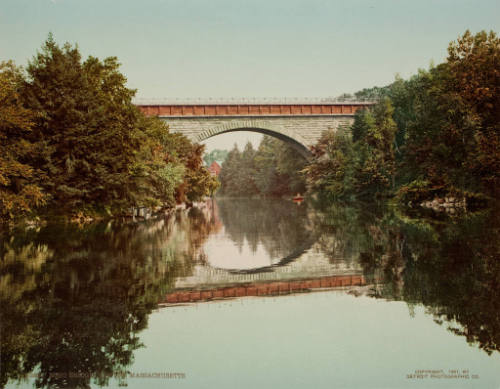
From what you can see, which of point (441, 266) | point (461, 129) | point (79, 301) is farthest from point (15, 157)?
point (461, 129)

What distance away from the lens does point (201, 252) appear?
1430 centimetres

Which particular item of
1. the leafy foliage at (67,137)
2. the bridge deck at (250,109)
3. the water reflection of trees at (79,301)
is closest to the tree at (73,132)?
the leafy foliage at (67,137)

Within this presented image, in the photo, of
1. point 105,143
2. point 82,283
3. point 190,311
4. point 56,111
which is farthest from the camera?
point 105,143

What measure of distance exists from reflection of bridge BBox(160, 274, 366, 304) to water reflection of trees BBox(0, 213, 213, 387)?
35 centimetres

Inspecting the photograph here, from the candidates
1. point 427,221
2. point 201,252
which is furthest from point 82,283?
point 427,221

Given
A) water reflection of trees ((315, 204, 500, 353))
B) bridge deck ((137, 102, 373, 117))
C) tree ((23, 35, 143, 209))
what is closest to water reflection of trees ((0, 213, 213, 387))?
water reflection of trees ((315, 204, 500, 353))

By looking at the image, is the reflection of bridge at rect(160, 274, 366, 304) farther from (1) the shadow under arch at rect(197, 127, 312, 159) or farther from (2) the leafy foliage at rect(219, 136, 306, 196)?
(2) the leafy foliage at rect(219, 136, 306, 196)

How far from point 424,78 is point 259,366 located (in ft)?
119

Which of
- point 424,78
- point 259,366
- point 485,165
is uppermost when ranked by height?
point 424,78

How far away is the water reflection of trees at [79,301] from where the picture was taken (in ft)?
18.0

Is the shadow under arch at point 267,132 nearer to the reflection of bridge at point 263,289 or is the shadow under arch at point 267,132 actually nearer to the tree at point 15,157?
the tree at point 15,157

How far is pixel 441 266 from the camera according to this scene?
10.4 m

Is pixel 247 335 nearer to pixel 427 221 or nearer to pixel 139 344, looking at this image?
pixel 139 344

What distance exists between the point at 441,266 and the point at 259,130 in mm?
47343
